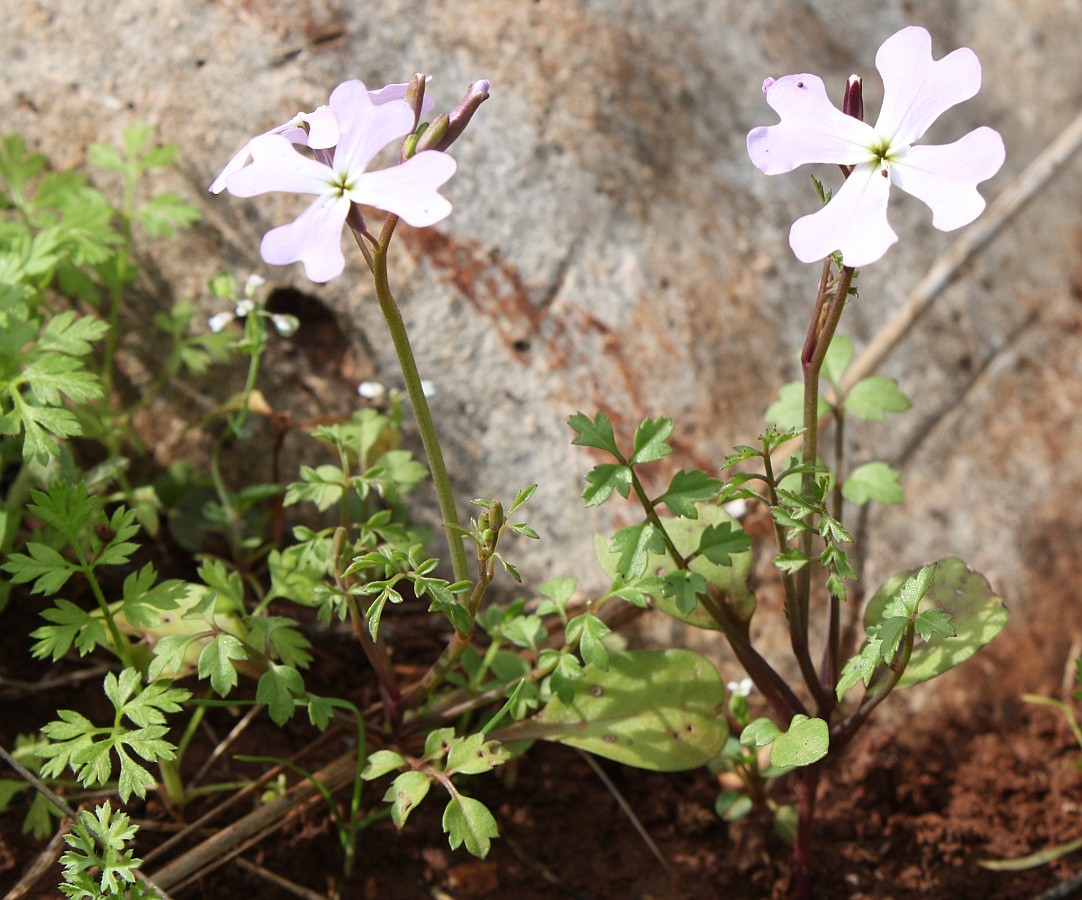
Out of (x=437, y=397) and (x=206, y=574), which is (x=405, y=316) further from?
(x=206, y=574)

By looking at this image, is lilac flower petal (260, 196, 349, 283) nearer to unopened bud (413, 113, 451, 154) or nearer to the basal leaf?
unopened bud (413, 113, 451, 154)

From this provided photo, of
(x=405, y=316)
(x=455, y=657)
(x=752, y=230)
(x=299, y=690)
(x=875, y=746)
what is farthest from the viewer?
(x=752, y=230)

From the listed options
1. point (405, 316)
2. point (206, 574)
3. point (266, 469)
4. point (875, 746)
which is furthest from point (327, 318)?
point (875, 746)

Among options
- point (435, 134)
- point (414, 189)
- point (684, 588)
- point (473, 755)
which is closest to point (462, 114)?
point (435, 134)

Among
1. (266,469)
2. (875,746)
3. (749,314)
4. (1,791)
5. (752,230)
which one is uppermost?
(752,230)

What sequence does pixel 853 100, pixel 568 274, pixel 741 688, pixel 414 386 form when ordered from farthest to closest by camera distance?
pixel 568 274 < pixel 741 688 < pixel 414 386 < pixel 853 100

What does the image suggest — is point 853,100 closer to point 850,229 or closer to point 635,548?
point 850,229

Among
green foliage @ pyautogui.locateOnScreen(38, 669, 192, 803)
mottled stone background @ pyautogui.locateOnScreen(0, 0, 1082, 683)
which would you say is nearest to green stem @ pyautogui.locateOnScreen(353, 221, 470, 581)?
green foliage @ pyautogui.locateOnScreen(38, 669, 192, 803)
